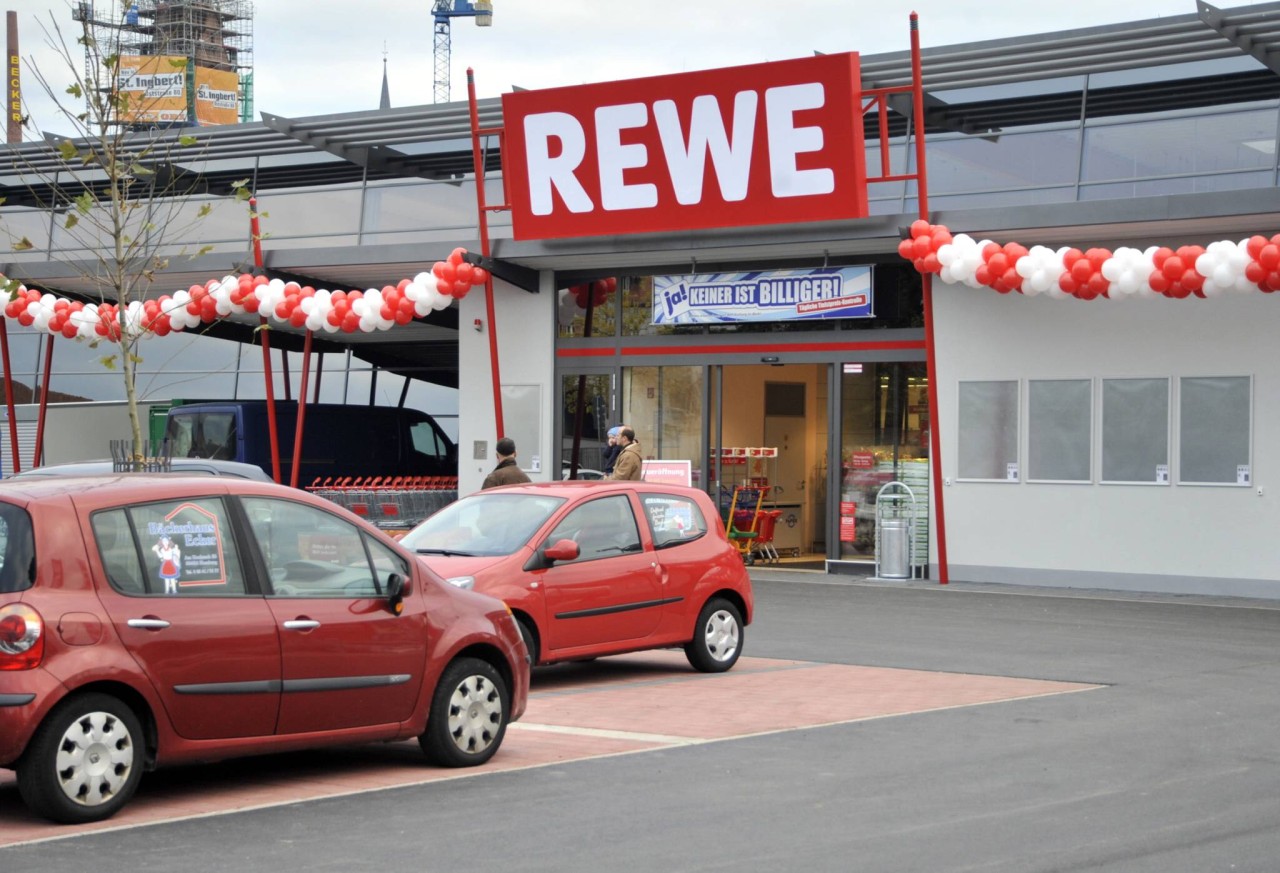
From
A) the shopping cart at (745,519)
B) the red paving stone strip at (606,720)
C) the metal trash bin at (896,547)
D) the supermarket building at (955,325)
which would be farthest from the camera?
the shopping cart at (745,519)

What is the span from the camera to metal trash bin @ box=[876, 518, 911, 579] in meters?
21.5

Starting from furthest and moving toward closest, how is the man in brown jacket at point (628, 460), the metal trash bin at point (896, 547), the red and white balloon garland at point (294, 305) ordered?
the red and white balloon garland at point (294, 305) → the metal trash bin at point (896, 547) → the man in brown jacket at point (628, 460)

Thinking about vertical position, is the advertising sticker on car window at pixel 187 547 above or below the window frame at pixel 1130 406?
below

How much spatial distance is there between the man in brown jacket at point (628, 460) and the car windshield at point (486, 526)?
4.91m

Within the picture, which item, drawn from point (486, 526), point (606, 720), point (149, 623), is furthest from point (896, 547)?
point (149, 623)

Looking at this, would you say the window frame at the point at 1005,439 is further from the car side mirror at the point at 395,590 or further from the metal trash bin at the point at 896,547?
the car side mirror at the point at 395,590

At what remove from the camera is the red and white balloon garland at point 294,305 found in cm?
2353

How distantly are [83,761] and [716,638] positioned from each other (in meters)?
6.72

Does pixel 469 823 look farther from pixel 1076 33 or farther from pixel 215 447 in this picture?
pixel 215 447

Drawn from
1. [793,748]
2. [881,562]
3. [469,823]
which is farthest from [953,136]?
[469,823]

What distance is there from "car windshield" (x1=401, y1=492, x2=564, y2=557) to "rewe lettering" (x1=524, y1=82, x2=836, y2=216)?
979 centimetres

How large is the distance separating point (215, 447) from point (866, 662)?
14.7m

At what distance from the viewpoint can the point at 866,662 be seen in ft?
45.1

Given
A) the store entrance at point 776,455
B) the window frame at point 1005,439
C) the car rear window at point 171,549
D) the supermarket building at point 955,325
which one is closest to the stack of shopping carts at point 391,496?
the supermarket building at point 955,325
